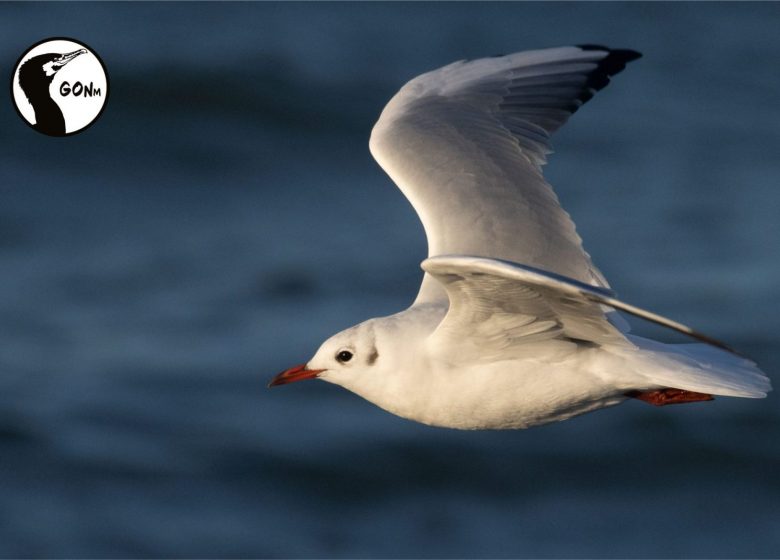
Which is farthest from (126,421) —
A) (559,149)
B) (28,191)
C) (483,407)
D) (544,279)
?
(544,279)

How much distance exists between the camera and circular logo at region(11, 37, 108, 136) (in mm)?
8602

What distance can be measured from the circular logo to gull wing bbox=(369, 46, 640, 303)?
2481 millimetres

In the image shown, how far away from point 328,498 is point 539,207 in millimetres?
6281

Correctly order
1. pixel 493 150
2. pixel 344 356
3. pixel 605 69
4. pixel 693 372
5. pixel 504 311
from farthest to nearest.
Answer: pixel 605 69
pixel 493 150
pixel 344 356
pixel 693 372
pixel 504 311

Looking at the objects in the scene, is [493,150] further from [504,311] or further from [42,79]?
[42,79]

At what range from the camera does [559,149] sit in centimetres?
1473

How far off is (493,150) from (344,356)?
3.92 ft

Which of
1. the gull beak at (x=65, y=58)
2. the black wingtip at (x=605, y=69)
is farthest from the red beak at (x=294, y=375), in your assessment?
the gull beak at (x=65, y=58)

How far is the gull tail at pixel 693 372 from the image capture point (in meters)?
5.48

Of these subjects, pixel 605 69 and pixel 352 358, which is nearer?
pixel 352 358

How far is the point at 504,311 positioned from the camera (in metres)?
5.22

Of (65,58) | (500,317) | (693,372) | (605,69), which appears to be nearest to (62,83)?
(65,58)

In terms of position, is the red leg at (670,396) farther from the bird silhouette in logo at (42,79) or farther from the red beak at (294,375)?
the bird silhouette in logo at (42,79)

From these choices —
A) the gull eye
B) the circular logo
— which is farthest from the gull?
the circular logo
